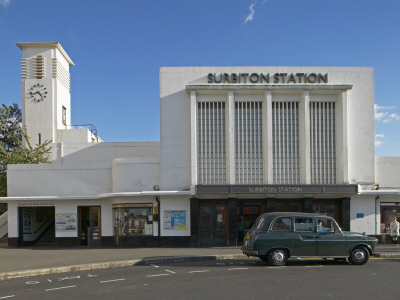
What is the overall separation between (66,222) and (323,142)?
14.5 metres

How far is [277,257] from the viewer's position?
14.4m

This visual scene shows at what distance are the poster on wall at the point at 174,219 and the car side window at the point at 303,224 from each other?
9.29 metres

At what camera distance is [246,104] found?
23.3 meters

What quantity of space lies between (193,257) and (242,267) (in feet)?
10.5

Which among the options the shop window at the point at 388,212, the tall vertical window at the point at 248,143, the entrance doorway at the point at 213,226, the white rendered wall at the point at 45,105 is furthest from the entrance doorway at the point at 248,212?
the white rendered wall at the point at 45,105

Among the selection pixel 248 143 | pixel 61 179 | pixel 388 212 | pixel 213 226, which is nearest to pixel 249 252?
pixel 213 226

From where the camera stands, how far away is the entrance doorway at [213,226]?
23031mm

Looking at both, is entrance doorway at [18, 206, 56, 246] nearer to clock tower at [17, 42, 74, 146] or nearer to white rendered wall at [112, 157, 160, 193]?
white rendered wall at [112, 157, 160, 193]

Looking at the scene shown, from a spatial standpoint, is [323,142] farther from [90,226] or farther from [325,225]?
[90,226]

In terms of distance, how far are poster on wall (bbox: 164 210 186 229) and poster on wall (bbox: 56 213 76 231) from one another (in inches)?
211

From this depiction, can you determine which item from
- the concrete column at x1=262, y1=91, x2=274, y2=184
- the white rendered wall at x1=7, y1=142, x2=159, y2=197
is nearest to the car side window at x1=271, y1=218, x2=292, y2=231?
the concrete column at x1=262, y1=91, x2=274, y2=184

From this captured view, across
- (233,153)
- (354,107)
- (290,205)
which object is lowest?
(290,205)

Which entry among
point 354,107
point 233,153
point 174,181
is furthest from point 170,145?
point 354,107

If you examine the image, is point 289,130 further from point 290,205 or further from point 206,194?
point 206,194
